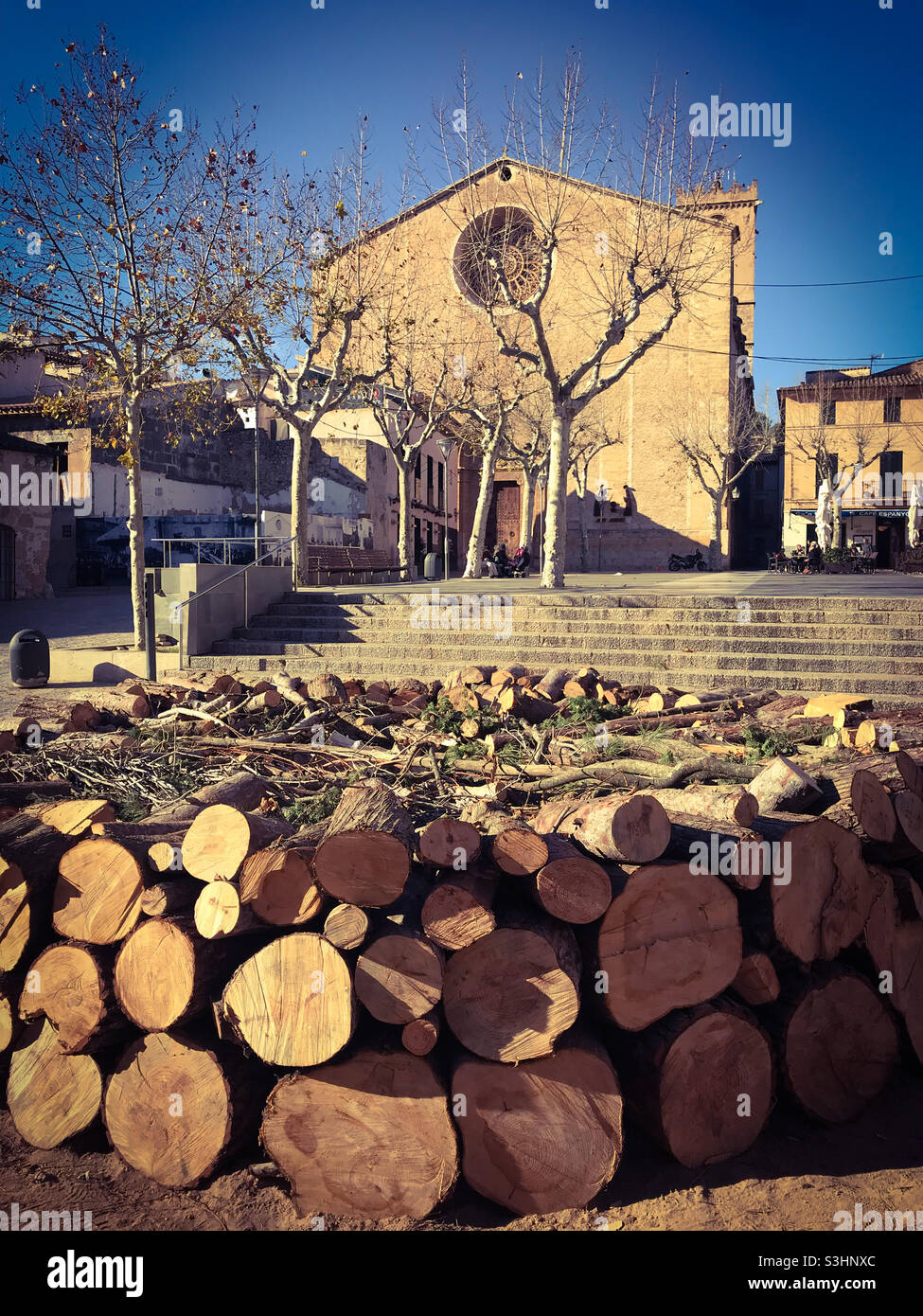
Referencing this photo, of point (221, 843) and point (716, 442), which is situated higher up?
point (716, 442)

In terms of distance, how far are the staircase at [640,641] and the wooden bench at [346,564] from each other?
7979 mm

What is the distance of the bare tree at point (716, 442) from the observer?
3916 centimetres

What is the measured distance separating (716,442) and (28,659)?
111 ft

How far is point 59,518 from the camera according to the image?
1188 inches

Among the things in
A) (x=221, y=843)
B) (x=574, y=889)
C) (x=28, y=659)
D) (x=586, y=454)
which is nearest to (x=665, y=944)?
(x=574, y=889)

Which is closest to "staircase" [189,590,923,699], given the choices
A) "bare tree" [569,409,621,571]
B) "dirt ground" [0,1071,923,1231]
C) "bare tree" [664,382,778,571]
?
"dirt ground" [0,1071,923,1231]

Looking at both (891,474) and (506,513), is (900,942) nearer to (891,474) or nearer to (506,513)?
(506,513)

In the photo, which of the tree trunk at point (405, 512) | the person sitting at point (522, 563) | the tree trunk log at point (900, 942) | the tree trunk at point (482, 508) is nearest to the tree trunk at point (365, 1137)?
the tree trunk log at point (900, 942)

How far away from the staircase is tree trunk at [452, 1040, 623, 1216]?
747cm

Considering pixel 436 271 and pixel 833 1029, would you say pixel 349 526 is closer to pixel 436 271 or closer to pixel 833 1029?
pixel 436 271

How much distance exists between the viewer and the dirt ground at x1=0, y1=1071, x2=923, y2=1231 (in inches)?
106

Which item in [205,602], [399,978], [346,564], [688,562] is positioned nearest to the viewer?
[399,978]

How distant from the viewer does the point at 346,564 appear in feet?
90.3

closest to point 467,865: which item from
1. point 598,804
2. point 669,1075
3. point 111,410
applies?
point 598,804
